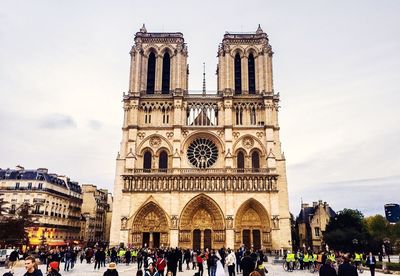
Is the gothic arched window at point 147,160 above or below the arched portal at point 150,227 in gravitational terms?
above

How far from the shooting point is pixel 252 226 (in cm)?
3544

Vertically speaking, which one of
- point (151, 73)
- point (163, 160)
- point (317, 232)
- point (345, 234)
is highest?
point (151, 73)

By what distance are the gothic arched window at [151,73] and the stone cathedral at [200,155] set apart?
0.11 m

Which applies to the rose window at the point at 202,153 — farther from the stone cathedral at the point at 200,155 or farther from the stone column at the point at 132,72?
Answer: the stone column at the point at 132,72

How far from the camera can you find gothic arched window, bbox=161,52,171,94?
40353 millimetres

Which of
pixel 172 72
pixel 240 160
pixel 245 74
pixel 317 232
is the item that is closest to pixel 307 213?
pixel 317 232

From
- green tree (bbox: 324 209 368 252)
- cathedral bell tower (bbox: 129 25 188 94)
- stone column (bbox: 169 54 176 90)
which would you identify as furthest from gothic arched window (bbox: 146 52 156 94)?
green tree (bbox: 324 209 368 252)

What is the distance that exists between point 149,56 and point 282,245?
80.0ft

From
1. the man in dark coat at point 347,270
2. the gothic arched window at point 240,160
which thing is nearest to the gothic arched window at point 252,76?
the gothic arched window at point 240,160

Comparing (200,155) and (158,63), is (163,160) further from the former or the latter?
(158,63)

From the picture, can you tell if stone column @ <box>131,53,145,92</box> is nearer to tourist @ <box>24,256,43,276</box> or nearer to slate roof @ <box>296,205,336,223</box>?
slate roof @ <box>296,205,336,223</box>

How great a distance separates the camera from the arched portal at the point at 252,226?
113 ft

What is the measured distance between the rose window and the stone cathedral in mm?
103

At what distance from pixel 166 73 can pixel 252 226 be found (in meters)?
18.9
